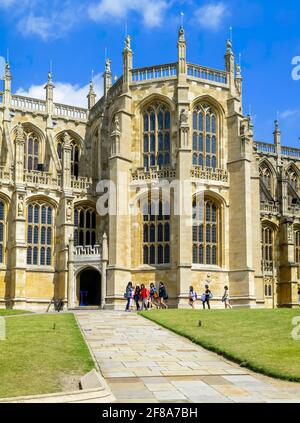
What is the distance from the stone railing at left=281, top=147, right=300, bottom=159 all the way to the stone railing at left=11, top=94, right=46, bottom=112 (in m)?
26.9

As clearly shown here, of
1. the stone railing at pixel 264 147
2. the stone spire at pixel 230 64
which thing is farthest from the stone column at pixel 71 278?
the stone railing at pixel 264 147

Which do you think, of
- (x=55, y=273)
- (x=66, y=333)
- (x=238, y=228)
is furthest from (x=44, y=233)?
(x=66, y=333)

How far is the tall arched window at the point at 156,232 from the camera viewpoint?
41156 millimetres

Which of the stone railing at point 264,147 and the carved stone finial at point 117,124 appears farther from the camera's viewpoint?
the stone railing at point 264,147

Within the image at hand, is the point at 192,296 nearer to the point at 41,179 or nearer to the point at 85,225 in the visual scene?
the point at 85,225

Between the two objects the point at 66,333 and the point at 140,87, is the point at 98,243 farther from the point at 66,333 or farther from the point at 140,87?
the point at 66,333

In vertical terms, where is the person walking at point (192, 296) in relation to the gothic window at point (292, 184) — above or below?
below

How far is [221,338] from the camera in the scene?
67.4 feet

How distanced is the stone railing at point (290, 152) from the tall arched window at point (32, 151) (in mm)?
27395

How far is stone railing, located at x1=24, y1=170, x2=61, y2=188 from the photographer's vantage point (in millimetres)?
43562

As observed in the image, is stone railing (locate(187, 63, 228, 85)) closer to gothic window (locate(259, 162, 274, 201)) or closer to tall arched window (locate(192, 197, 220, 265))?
tall arched window (locate(192, 197, 220, 265))

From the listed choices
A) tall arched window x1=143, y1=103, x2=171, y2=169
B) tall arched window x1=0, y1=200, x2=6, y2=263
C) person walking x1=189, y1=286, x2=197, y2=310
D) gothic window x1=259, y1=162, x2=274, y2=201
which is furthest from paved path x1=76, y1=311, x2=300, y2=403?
gothic window x1=259, y1=162, x2=274, y2=201

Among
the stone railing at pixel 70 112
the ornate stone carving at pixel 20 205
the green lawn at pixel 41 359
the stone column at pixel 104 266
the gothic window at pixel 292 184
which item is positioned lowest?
the green lawn at pixel 41 359

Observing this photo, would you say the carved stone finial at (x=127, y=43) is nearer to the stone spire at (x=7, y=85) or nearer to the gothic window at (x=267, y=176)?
the stone spire at (x=7, y=85)
